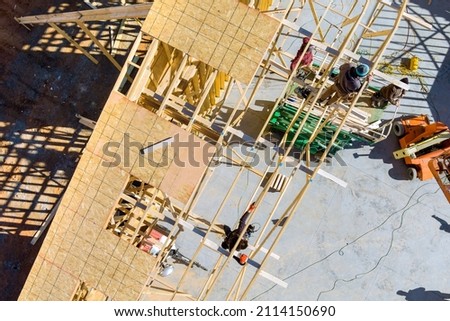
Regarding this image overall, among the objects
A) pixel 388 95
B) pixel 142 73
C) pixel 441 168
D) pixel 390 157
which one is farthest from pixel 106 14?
pixel 441 168

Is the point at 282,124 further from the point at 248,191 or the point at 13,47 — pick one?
A: the point at 13,47

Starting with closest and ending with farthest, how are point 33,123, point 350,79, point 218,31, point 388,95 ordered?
1. point 218,31
2. point 350,79
3. point 388,95
4. point 33,123

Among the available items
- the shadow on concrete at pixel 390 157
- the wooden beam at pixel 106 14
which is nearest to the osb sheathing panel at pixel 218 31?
the wooden beam at pixel 106 14

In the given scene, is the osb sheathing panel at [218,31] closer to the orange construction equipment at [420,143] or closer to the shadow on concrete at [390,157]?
the shadow on concrete at [390,157]

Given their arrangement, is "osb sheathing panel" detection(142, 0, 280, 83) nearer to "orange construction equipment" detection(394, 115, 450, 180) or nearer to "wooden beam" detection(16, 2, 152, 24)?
"wooden beam" detection(16, 2, 152, 24)

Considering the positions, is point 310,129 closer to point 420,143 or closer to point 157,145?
point 420,143

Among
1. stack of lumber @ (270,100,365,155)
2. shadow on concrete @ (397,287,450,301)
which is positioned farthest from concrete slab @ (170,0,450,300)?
stack of lumber @ (270,100,365,155)
